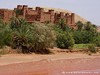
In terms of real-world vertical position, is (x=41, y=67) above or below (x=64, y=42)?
above

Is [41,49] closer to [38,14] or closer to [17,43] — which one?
[17,43]

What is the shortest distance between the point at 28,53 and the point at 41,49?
317 centimetres

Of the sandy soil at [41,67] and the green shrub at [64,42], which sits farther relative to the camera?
the green shrub at [64,42]

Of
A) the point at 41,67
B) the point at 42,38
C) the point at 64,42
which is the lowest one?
the point at 64,42

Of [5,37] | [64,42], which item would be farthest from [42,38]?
[64,42]

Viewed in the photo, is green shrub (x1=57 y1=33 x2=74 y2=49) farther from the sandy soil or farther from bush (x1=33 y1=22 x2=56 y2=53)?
the sandy soil

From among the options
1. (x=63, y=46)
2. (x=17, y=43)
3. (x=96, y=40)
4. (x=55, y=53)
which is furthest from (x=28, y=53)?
(x=96, y=40)

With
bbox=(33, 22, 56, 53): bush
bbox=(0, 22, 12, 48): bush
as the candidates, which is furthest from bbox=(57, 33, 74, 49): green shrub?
bbox=(0, 22, 12, 48): bush

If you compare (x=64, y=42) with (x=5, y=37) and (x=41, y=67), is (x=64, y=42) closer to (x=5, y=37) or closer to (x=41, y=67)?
(x=5, y=37)

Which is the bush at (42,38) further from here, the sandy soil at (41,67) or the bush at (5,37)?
the bush at (5,37)

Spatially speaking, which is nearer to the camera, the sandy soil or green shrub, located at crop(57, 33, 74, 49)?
the sandy soil

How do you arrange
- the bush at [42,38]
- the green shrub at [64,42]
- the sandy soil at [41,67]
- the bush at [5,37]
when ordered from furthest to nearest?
the green shrub at [64,42] → the bush at [42,38] → the bush at [5,37] → the sandy soil at [41,67]

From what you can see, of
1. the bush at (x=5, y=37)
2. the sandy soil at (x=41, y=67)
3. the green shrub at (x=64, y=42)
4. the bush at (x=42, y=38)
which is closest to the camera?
the sandy soil at (x=41, y=67)

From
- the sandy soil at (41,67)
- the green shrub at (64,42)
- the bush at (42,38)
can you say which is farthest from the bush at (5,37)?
the green shrub at (64,42)
